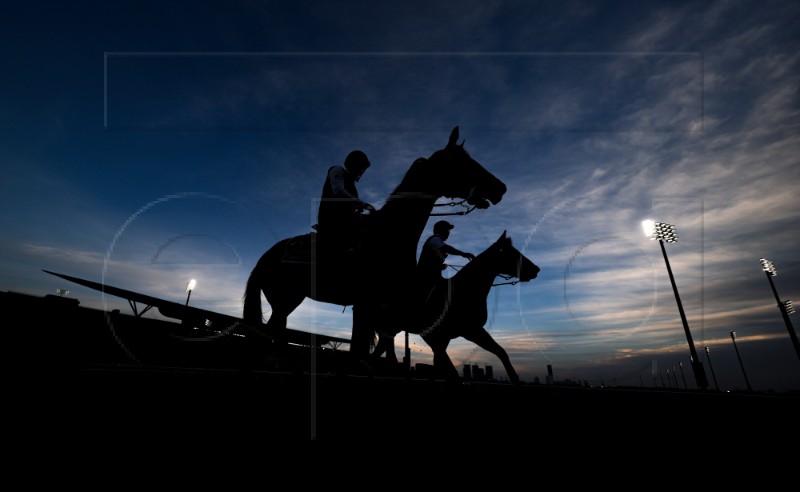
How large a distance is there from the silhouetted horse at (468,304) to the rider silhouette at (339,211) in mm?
2967

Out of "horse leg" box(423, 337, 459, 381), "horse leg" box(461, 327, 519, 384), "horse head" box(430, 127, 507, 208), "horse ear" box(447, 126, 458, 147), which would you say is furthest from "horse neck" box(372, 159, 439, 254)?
"horse leg" box(461, 327, 519, 384)

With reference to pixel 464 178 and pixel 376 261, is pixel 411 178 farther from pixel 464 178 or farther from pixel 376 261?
pixel 376 261

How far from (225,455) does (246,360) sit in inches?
132

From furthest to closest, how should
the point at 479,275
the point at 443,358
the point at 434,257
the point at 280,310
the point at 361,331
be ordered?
1. the point at 434,257
2. the point at 479,275
3. the point at 443,358
4. the point at 280,310
5. the point at 361,331

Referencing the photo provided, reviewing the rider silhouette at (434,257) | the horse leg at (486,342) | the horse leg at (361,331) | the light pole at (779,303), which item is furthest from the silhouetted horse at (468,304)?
the light pole at (779,303)

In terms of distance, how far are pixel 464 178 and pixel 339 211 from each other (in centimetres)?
211

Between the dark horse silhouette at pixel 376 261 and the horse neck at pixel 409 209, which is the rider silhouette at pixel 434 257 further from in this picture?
the horse neck at pixel 409 209

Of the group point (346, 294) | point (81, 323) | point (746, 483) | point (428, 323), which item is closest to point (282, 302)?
point (346, 294)

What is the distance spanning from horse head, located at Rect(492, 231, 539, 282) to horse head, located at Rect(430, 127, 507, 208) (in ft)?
10.7

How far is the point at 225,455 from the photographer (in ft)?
5.85

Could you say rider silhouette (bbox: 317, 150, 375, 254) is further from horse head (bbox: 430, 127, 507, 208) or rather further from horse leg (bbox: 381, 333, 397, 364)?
horse leg (bbox: 381, 333, 397, 364)

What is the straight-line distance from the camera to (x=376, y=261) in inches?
168

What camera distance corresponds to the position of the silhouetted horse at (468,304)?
7.14 meters

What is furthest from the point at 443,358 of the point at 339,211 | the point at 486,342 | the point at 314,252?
the point at 339,211
